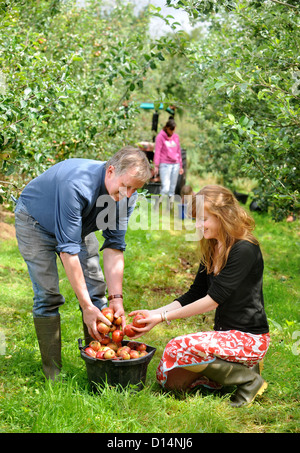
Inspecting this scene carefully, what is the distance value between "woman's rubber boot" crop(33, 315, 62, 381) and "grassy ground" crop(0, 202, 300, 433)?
0.09 meters

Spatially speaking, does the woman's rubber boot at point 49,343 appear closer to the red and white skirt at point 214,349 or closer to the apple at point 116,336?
the apple at point 116,336

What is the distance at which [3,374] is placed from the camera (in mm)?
3396

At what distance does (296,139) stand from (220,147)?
270 inches

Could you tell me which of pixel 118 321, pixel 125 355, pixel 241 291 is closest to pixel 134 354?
pixel 125 355

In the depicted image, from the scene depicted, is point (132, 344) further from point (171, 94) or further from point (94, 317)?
point (171, 94)

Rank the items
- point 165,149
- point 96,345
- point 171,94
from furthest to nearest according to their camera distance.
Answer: point 165,149
point 171,94
point 96,345

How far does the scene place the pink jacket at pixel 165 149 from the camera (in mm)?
9750

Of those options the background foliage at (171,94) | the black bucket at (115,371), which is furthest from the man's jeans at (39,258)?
the background foliage at (171,94)

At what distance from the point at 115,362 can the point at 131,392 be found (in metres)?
0.26

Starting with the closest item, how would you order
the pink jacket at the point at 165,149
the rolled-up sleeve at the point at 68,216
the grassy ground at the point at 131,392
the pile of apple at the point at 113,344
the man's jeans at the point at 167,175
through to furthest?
the grassy ground at the point at 131,392 → the rolled-up sleeve at the point at 68,216 → the pile of apple at the point at 113,344 → the pink jacket at the point at 165,149 → the man's jeans at the point at 167,175

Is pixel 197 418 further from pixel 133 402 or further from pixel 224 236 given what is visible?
pixel 224 236

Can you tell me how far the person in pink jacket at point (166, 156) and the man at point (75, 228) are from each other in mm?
6376

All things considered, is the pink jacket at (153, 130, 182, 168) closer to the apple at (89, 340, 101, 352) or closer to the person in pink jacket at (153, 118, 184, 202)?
the person in pink jacket at (153, 118, 184, 202)

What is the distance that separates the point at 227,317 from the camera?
320 cm
